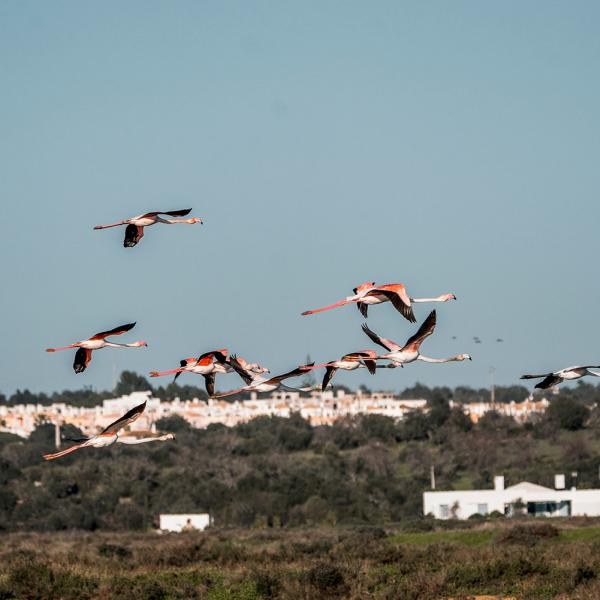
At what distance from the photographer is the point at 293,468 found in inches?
3939

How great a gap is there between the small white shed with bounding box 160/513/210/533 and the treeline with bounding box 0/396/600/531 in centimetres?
265

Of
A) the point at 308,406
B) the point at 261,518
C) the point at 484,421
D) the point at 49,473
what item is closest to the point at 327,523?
the point at 261,518

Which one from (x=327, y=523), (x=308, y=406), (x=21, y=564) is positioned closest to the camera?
(x=21, y=564)

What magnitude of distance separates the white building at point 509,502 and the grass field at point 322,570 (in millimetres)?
17346

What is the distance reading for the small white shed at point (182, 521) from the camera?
83.0 meters

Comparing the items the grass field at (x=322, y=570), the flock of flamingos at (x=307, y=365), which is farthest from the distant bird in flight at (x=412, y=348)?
the grass field at (x=322, y=570)

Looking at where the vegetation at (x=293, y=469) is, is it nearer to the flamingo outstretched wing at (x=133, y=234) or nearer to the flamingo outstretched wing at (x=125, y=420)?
the flamingo outstretched wing at (x=133, y=234)

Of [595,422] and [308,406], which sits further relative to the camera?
[308,406]

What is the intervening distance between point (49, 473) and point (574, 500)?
38.2 m

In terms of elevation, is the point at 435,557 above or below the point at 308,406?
below

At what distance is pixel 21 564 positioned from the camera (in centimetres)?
4384

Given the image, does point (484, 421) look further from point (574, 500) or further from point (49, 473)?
point (574, 500)

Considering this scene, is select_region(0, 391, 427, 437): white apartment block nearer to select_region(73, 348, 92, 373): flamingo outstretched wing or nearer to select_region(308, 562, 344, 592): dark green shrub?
select_region(308, 562, 344, 592): dark green shrub

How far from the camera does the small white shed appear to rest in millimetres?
83000
